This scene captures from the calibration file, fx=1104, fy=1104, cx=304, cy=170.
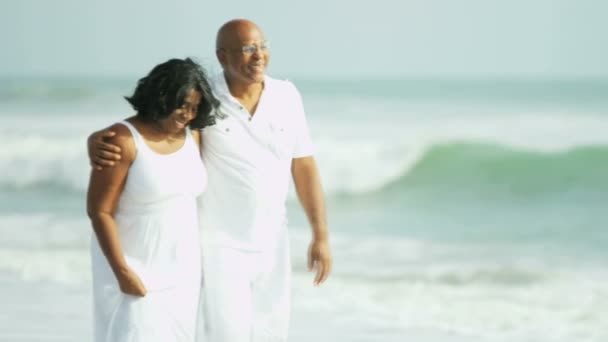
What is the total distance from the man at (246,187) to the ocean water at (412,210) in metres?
1.90

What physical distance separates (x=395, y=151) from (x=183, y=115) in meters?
13.8

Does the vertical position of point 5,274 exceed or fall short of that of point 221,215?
it falls short

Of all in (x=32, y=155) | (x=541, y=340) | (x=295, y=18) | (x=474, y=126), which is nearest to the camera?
(x=541, y=340)

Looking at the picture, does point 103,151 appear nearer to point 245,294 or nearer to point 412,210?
point 245,294

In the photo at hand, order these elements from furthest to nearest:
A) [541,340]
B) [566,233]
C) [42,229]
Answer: [566,233], [42,229], [541,340]

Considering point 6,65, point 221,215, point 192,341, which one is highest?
point 221,215

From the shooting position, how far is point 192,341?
358 cm

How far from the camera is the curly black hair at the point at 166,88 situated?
3.34 meters

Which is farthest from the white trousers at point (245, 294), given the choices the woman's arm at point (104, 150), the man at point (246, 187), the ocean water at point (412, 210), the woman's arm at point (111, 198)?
the ocean water at point (412, 210)

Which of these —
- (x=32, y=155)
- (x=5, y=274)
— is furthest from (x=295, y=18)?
(x=5, y=274)

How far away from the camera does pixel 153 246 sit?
3.42 meters

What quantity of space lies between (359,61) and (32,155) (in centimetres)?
1638

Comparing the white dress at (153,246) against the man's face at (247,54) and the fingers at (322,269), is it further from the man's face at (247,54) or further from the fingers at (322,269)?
the fingers at (322,269)

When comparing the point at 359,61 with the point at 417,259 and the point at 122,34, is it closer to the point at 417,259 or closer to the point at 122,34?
the point at 122,34
